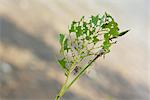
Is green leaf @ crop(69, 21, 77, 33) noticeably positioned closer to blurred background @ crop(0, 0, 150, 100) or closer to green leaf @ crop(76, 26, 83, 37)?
green leaf @ crop(76, 26, 83, 37)

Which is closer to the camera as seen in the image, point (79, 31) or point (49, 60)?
point (79, 31)

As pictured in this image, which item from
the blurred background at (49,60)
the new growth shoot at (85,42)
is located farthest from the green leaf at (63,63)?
the blurred background at (49,60)

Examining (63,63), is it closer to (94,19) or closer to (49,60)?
(94,19)

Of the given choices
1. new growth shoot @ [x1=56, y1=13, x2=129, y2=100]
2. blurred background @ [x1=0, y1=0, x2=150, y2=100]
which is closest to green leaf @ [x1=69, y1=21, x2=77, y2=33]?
new growth shoot @ [x1=56, y1=13, x2=129, y2=100]

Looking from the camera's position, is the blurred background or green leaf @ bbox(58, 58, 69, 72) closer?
green leaf @ bbox(58, 58, 69, 72)

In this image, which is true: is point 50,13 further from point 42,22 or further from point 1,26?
point 1,26

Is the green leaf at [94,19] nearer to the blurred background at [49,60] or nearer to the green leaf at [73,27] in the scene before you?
the green leaf at [73,27]

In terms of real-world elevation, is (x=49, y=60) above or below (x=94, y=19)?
above

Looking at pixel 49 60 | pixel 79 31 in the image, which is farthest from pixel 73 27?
pixel 49 60
